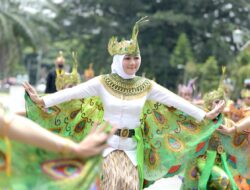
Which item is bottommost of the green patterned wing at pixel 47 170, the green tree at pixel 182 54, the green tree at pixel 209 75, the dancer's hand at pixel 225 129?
the green tree at pixel 182 54

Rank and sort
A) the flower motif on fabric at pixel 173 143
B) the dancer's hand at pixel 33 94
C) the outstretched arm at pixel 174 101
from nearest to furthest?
the dancer's hand at pixel 33 94
the outstretched arm at pixel 174 101
the flower motif on fabric at pixel 173 143

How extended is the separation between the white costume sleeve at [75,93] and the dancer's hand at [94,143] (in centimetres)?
255

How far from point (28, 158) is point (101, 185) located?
2.39m

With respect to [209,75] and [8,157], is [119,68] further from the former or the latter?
[209,75]

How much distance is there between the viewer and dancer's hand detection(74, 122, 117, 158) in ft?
9.36

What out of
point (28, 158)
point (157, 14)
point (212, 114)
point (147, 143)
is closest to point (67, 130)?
point (147, 143)

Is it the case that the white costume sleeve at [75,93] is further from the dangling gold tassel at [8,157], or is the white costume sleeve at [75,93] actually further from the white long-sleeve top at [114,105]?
the dangling gold tassel at [8,157]

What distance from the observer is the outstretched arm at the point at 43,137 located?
287cm

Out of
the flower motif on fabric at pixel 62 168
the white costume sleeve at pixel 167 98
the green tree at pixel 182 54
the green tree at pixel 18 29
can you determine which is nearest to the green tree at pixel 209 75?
the green tree at pixel 182 54

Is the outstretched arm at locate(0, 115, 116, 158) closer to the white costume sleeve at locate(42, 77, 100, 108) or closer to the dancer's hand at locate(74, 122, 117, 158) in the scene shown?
the dancer's hand at locate(74, 122, 117, 158)

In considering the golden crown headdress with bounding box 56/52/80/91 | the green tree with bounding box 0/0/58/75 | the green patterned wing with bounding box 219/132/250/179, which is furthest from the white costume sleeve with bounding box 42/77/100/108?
the green tree with bounding box 0/0/58/75

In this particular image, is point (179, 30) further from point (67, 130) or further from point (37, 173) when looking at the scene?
point (37, 173)

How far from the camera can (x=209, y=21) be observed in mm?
47500

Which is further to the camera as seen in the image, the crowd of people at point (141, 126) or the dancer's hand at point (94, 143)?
the crowd of people at point (141, 126)
